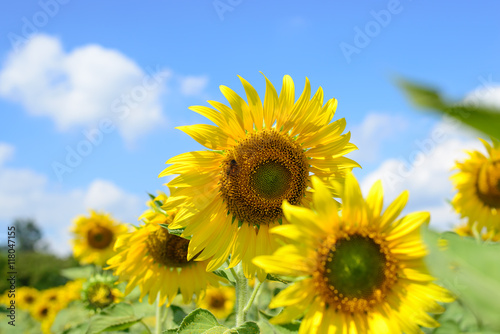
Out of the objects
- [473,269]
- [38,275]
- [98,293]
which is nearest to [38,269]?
[38,275]

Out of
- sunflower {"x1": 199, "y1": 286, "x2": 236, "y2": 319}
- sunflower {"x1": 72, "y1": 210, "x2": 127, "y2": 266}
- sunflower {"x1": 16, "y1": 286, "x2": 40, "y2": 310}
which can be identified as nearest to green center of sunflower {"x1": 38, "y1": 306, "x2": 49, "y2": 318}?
sunflower {"x1": 16, "y1": 286, "x2": 40, "y2": 310}

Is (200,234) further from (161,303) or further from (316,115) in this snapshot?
(161,303)

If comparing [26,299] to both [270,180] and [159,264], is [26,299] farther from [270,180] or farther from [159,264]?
[270,180]

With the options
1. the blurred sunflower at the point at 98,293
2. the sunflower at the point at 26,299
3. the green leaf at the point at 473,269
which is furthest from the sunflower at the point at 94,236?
the green leaf at the point at 473,269

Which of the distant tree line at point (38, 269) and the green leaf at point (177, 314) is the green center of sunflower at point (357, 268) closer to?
the green leaf at point (177, 314)

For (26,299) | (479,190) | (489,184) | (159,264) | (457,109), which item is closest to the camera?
(457,109)
